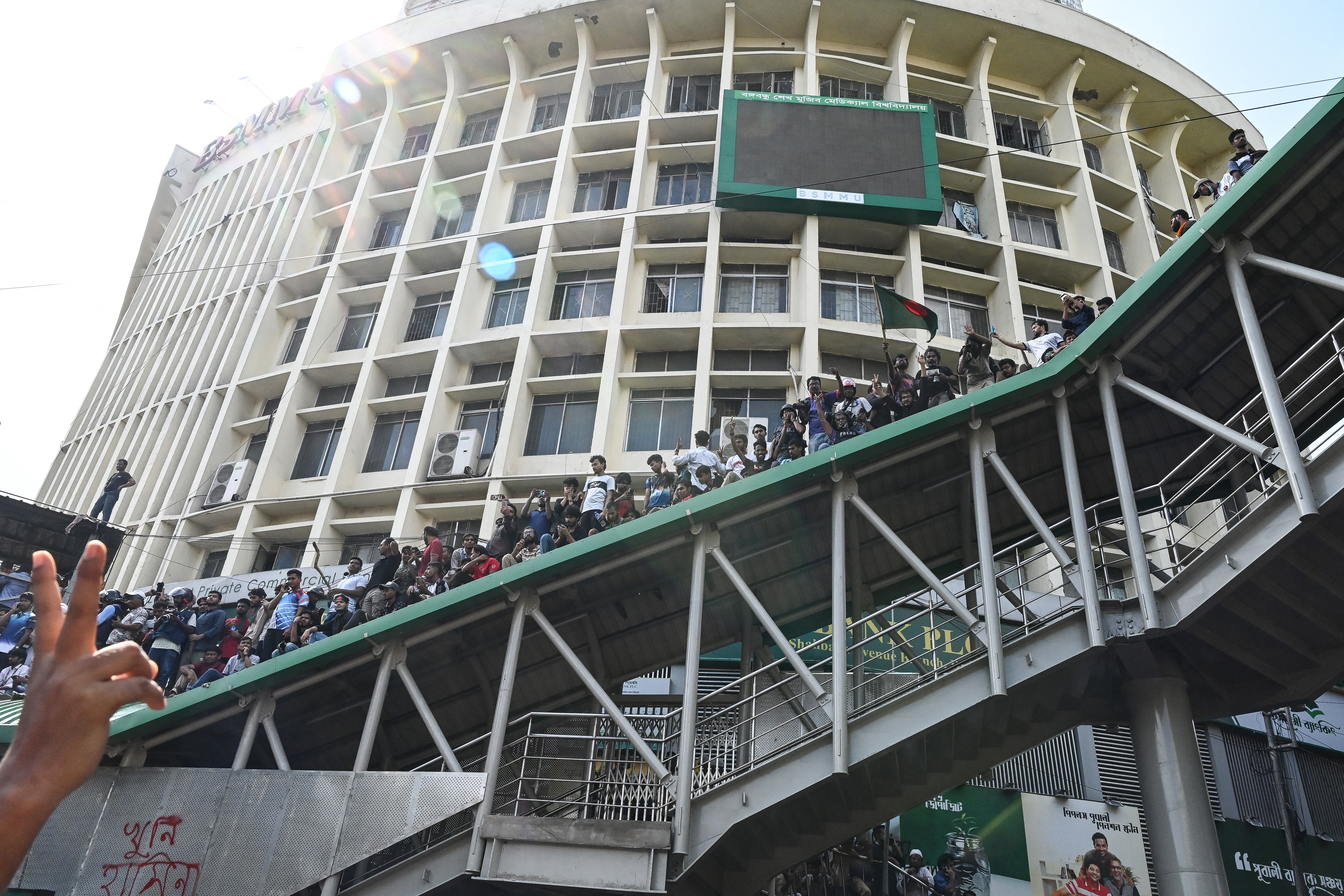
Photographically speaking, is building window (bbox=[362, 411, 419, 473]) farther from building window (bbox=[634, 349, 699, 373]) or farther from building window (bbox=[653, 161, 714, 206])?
building window (bbox=[653, 161, 714, 206])

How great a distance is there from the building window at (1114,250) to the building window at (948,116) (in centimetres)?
570

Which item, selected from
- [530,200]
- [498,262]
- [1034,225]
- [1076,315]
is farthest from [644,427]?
[1034,225]

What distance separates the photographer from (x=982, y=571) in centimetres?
1011

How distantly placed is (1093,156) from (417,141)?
2461cm

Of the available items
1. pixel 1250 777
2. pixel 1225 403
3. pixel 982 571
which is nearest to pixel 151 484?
pixel 982 571

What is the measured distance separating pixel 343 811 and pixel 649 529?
4.98 metres

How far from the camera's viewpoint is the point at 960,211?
87.6 feet

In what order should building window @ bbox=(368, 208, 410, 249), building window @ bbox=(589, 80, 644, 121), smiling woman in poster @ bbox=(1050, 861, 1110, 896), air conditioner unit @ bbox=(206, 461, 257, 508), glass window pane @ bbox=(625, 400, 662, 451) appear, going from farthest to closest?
building window @ bbox=(368, 208, 410, 249) → building window @ bbox=(589, 80, 644, 121) → air conditioner unit @ bbox=(206, 461, 257, 508) → glass window pane @ bbox=(625, 400, 662, 451) → smiling woman in poster @ bbox=(1050, 861, 1110, 896)

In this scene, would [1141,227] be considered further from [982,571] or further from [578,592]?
[578,592]

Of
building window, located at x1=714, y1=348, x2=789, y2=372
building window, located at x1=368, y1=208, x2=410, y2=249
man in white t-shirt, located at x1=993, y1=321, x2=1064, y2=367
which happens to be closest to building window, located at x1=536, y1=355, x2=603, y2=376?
building window, located at x1=714, y1=348, x2=789, y2=372

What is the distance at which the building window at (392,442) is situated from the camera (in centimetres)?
2606

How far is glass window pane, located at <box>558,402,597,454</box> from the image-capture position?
2430cm

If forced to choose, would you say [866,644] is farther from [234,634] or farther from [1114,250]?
[1114,250]

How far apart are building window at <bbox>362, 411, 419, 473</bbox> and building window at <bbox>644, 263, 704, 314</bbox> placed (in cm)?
815
